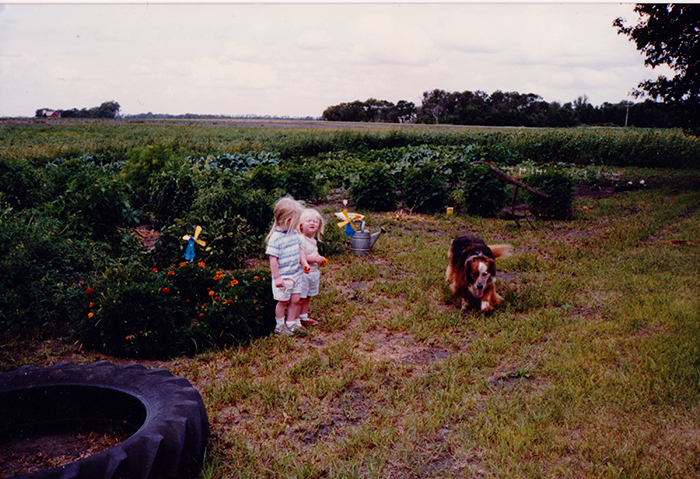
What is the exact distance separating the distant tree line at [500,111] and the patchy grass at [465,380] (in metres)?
65.5

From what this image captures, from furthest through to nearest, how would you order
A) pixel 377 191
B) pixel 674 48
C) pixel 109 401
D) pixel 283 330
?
pixel 674 48 < pixel 377 191 < pixel 283 330 < pixel 109 401

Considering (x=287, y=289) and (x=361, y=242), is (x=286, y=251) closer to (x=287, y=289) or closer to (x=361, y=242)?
(x=287, y=289)

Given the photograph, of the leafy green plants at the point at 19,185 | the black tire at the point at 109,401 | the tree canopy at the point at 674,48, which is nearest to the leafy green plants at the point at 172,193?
the leafy green plants at the point at 19,185

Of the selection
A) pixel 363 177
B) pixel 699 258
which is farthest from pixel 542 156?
pixel 699 258

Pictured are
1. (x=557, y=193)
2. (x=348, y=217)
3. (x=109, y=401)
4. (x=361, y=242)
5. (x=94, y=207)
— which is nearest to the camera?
(x=109, y=401)

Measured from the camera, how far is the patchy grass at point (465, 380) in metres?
3.05

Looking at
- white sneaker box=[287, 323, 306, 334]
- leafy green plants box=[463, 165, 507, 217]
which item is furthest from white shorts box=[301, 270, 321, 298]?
leafy green plants box=[463, 165, 507, 217]

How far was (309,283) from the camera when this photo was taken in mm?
5203

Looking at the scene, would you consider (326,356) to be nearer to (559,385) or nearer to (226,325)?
(226,325)

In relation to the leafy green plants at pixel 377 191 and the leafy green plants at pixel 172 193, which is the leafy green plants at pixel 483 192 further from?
the leafy green plants at pixel 172 193

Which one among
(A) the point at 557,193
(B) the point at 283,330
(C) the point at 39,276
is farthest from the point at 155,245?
(A) the point at 557,193

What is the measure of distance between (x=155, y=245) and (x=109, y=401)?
4.03 m

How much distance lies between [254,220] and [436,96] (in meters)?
67.9

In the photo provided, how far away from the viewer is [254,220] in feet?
27.4
